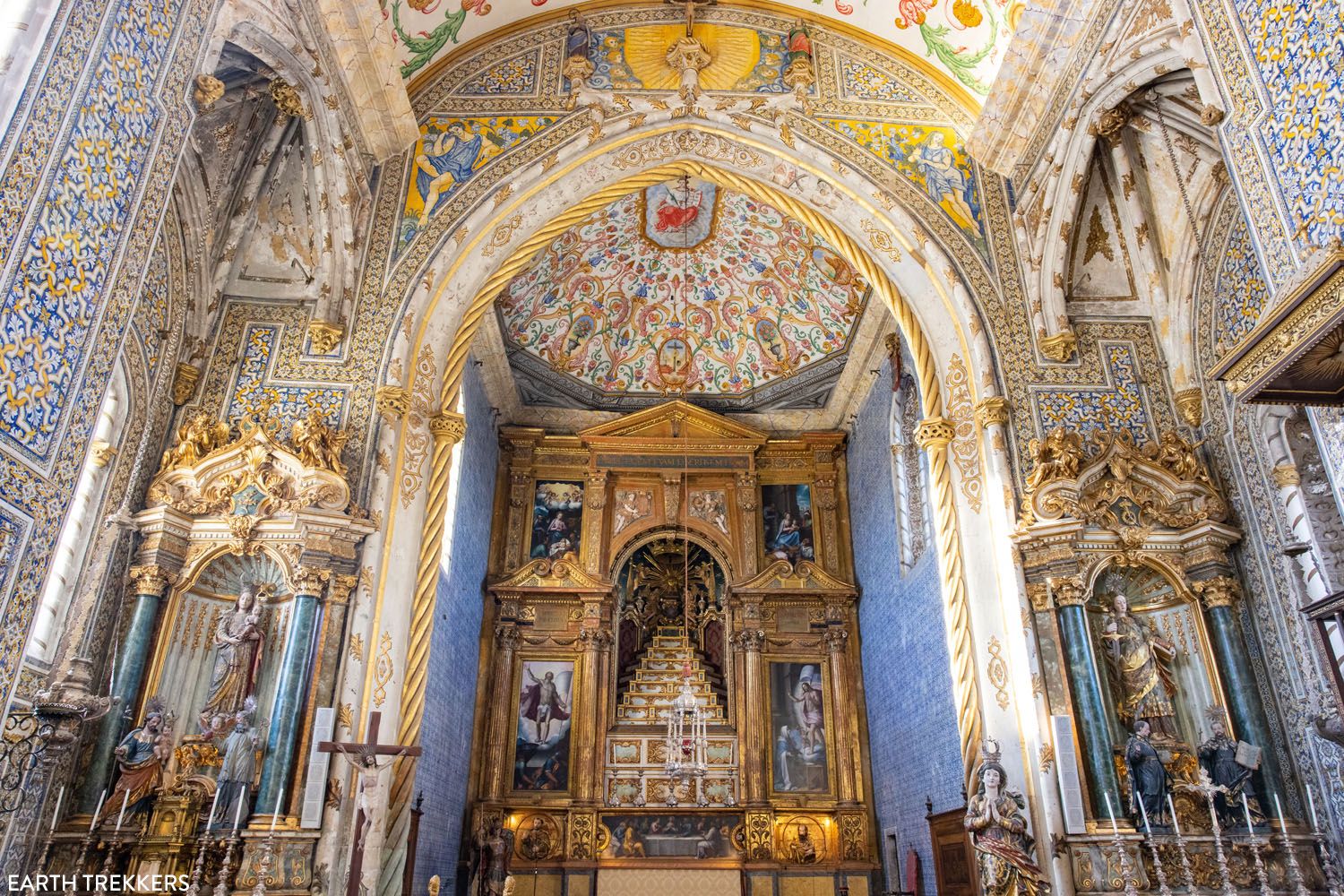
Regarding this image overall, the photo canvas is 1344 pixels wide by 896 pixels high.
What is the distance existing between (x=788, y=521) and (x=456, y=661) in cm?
583

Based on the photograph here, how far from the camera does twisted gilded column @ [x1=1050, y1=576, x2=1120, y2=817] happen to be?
7.35 m

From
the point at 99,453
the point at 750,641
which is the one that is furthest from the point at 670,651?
the point at 99,453

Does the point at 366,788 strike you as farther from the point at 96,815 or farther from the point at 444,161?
the point at 444,161

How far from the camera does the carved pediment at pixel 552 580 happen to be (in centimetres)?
1433

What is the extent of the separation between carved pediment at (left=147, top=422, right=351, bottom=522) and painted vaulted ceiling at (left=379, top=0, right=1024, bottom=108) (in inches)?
183

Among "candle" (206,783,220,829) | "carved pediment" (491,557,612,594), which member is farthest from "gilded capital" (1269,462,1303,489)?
"carved pediment" (491,557,612,594)

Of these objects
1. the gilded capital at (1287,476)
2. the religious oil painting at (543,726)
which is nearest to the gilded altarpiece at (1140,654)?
the gilded capital at (1287,476)

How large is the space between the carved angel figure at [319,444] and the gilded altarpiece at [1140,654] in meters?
5.96

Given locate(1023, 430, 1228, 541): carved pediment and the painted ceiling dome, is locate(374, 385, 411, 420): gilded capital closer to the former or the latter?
the painted ceiling dome

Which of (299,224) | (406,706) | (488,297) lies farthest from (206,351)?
(406,706)

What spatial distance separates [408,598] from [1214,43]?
7.29 meters

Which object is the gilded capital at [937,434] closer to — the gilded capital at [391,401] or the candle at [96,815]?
the gilded capital at [391,401]

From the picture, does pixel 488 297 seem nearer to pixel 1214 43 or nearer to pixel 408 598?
pixel 408 598

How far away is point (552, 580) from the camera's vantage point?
14500 mm
